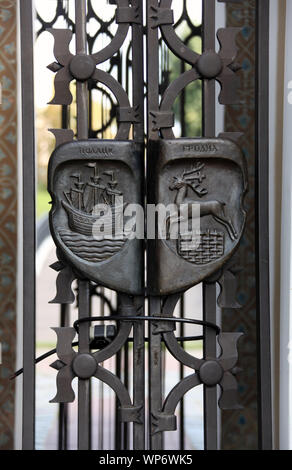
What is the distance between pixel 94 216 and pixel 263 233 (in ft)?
1.39

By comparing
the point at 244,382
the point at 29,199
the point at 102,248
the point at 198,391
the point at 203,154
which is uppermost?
the point at 203,154

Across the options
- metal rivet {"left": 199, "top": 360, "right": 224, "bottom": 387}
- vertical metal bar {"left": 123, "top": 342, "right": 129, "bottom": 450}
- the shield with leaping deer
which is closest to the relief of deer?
the shield with leaping deer

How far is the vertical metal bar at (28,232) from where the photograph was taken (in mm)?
1651

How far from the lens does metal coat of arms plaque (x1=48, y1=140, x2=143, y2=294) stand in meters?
1.65

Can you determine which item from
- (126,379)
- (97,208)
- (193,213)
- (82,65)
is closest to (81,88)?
(82,65)

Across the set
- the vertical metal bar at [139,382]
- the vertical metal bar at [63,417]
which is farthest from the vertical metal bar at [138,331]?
the vertical metal bar at [63,417]

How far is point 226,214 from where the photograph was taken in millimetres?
1678

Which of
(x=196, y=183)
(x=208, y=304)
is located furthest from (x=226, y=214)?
(x=208, y=304)

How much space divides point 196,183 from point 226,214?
4.2 inches

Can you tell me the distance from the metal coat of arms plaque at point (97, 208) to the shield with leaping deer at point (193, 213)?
58mm

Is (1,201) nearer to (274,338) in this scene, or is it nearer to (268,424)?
(274,338)

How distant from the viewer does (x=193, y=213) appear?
5.46 ft

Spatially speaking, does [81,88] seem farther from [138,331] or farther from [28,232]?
[138,331]

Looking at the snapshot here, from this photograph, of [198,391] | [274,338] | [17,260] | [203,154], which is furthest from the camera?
[198,391]
